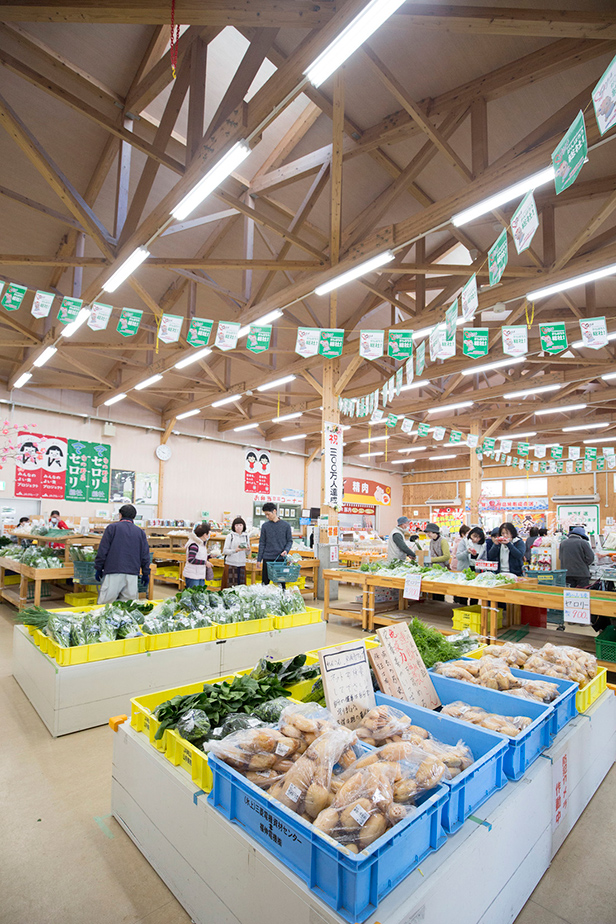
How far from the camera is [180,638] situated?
4.00m

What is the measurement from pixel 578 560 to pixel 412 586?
2.70 m

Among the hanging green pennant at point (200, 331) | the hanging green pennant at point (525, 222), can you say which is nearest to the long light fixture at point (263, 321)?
the hanging green pennant at point (200, 331)

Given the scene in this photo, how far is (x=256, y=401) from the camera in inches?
639

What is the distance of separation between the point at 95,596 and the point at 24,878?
17.4 ft

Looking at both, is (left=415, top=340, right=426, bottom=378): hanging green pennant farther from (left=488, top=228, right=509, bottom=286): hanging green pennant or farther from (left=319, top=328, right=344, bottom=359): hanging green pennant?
(left=488, top=228, right=509, bottom=286): hanging green pennant

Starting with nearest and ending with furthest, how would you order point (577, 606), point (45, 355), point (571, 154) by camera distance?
1. point (571, 154)
2. point (577, 606)
3. point (45, 355)

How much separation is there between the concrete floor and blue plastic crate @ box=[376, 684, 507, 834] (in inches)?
23.8

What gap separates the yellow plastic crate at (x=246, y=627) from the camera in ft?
14.1

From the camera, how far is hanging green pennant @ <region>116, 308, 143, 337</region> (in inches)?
274

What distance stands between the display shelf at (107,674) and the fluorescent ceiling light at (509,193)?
184 inches

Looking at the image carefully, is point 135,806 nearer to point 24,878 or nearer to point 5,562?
point 24,878

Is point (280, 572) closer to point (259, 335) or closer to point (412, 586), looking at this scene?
point (412, 586)

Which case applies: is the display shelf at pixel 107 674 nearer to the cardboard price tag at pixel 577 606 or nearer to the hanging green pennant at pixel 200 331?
the cardboard price tag at pixel 577 606

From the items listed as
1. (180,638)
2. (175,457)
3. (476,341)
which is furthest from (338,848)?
(175,457)
